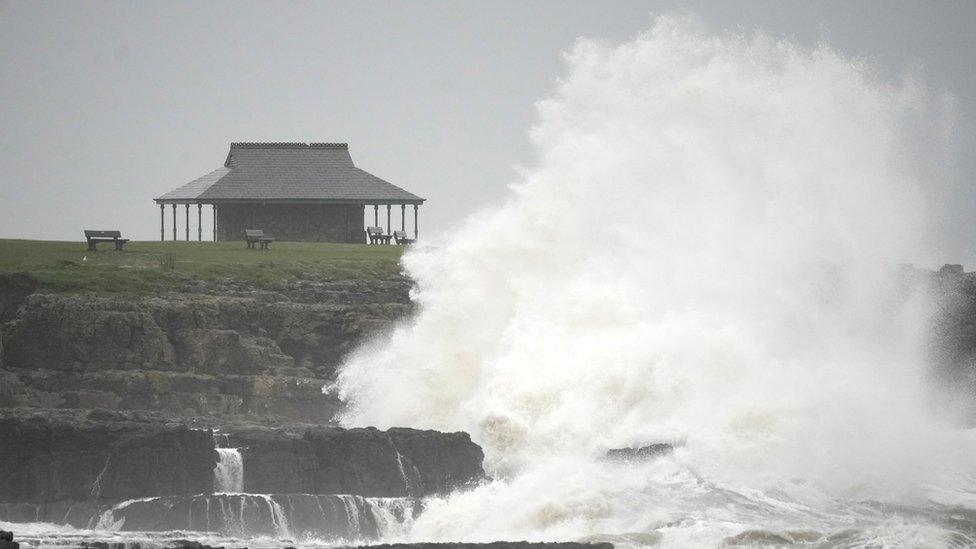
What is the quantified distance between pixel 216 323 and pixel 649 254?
10033 millimetres

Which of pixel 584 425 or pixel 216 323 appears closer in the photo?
pixel 584 425

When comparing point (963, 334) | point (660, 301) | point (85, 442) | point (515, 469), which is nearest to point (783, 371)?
point (660, 301)

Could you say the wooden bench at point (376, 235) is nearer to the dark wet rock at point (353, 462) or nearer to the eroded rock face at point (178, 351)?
the eroded rock face at point (178, 351)

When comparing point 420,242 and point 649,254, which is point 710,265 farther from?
point 420,242

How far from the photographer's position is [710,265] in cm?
4597

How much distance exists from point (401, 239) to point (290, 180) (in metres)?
4.14

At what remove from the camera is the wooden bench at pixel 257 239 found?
5509 cm

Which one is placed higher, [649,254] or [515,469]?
[649,254]

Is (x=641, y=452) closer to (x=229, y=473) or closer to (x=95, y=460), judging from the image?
(x=229, y=473)

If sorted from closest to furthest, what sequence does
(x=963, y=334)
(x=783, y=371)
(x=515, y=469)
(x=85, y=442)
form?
(x=85, y=442) → (x=515, y=469) → (x=783, y=371) → (x=963, y=334)

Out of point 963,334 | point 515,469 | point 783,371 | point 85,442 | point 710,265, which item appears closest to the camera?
point 85,442

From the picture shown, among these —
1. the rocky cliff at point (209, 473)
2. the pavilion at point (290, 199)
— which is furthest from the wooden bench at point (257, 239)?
the rocky cliff at point (209, 473)

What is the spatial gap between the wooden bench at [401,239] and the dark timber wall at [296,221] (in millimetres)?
1153

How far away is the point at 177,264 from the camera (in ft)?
166
